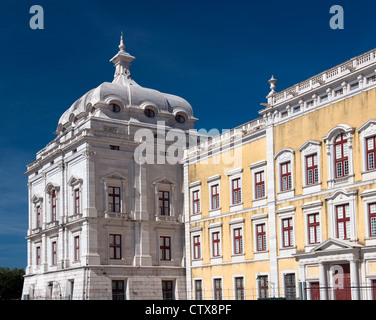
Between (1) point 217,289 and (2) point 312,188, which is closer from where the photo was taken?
(2) point 312,188

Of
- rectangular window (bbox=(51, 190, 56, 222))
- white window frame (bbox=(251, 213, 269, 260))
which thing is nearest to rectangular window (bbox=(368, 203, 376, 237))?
white window frame (bbox=(251, 213, 269, 260))

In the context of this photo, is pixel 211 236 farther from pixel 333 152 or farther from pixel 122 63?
pixel 122 63

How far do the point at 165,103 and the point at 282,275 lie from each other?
23.0 metres

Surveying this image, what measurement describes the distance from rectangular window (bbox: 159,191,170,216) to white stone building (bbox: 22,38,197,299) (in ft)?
0.27

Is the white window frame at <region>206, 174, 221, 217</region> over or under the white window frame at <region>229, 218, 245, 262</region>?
over

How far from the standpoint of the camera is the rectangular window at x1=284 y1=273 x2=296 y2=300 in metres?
37.6

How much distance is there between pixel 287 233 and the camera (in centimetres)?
3881

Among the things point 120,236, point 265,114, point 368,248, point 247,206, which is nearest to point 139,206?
point 120,236

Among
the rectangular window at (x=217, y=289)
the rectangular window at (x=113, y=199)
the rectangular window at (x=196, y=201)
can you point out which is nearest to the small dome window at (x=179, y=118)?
the rectangular window at (x=196, y=201)

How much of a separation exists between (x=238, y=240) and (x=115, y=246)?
34.3 ft

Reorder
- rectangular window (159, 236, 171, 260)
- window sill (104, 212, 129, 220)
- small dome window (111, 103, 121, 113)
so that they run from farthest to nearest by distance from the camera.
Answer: small dome window (111, 103, 121, 113) < rectangular window (159, 236, 171, 260) < window sill (104, 212, 129, 220)

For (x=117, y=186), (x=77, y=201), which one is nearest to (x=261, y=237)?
(x=117, y=186)

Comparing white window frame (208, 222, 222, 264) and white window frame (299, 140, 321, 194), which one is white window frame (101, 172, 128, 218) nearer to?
white window frame (208, 222, 222, 264)

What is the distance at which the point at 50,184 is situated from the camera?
53.8 meters
